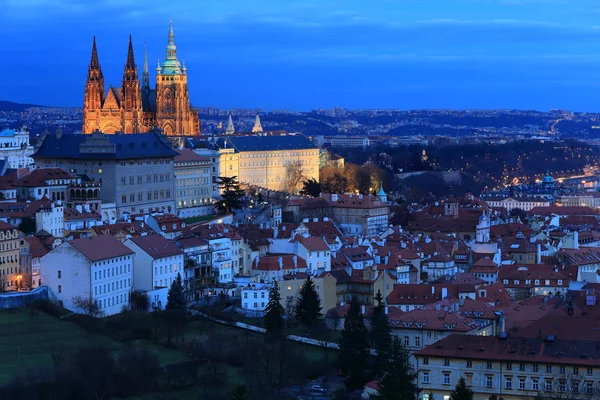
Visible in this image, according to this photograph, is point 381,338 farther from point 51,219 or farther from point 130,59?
point 130,59

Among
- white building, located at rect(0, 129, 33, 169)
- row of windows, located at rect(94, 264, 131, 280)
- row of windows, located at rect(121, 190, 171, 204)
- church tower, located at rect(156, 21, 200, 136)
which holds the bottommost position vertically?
row of windows, located at rect(94, 264, 131, 280)

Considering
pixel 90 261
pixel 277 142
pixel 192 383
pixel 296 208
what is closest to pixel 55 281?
pixel 90 261

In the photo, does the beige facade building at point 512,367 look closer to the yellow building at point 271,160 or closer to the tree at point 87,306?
the tree at point 87,306

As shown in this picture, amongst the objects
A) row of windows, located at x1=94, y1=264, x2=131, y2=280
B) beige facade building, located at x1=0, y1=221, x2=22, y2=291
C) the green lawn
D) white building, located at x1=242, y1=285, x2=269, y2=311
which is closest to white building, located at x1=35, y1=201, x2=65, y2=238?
beige facade building, located at x1=0, y1=221, x2=22, y2=291

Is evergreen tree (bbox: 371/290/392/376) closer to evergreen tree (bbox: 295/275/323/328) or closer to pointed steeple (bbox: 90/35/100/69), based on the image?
evergreen tree (bbox: 295/275/323/328)

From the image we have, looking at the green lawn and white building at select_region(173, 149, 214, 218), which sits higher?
white building at select_region(173, 149, 214, 218)

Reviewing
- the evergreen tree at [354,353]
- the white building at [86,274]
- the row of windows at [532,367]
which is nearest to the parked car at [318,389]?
the evergreen tree at [354,353]

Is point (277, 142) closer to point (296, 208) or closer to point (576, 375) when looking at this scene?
point (296, 208)

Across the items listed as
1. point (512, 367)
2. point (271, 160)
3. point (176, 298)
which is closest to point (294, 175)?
point (271, 160)
